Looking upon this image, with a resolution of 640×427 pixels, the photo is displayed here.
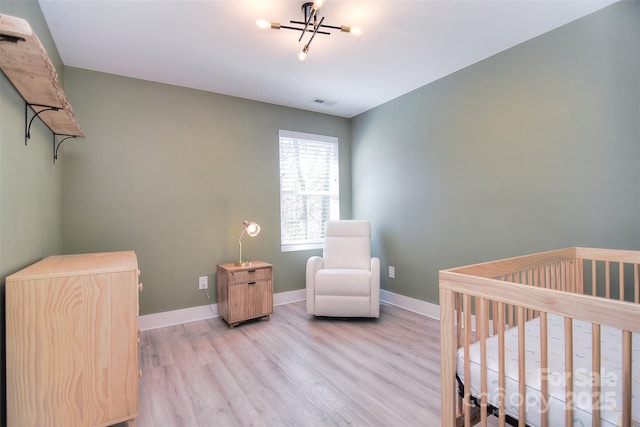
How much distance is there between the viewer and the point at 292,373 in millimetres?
2094

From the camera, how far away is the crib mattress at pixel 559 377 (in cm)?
96

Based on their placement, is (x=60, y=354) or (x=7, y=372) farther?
(x=60, y=354)

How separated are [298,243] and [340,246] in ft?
2.04

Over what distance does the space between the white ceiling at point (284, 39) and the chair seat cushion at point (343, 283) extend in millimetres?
1901

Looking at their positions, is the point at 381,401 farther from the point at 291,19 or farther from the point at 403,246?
the point at 291,19

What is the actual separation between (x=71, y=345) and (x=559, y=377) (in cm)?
202

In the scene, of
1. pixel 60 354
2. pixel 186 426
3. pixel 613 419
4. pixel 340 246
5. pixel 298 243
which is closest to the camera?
pixel 613 419

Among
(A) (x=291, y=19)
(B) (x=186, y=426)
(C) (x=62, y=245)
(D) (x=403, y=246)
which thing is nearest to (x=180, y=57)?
(A) (x=291, y=19)

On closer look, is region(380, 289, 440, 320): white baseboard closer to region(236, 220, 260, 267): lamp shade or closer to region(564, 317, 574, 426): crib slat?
region(236, 220, 260, 267): lamp shade

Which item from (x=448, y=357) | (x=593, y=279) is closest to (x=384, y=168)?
(x=593, y=279)

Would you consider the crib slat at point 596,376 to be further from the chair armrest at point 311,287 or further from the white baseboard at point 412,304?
the chair armrest at point 311,287

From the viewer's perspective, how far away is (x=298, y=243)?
3.82 m

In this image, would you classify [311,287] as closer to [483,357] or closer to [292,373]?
[292,373]

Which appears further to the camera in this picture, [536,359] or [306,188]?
[306,188]
